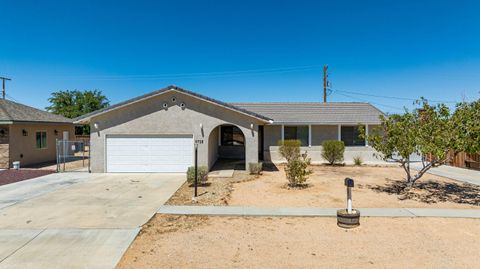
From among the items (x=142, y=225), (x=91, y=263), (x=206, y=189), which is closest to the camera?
(x=91, y=263)

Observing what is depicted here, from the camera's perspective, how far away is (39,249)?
5438 mm

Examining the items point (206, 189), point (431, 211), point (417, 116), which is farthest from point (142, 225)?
point (417, 116)

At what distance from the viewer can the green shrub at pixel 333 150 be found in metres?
18.5

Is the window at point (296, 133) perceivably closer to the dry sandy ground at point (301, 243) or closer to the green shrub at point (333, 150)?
the green shrub at point (333, 150)

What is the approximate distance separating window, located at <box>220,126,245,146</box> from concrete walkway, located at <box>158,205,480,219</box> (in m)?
13.4

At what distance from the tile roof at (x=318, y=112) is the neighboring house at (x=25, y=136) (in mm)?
15061

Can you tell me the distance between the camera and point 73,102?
47406mm

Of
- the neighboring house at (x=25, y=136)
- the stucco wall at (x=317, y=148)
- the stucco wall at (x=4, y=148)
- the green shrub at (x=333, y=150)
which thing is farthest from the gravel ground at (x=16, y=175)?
the green shrub at (x=333, y=150)

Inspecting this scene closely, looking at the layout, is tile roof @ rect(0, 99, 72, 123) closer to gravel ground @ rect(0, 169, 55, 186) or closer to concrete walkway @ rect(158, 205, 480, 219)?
gravel ground @ rect(0, 169, 55, 186)

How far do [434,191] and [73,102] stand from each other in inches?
2085

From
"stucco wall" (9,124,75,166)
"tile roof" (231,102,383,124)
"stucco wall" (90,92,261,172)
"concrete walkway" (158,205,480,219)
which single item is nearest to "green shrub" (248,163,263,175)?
"stucco wall" (90,92,261,172)

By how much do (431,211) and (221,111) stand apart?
10163mm

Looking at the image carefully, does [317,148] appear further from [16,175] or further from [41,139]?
[41,139]

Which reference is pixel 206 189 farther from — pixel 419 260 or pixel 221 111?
pixel 419 260
